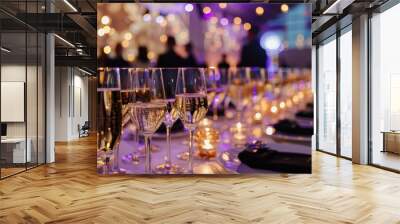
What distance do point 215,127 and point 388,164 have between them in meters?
3.33

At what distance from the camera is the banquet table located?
5.10 m

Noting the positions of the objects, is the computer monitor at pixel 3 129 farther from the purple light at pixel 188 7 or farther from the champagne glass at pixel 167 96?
the purple light at pixel 188 7

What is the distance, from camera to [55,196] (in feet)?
13.6

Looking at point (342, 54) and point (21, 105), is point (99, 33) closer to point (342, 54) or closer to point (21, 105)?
point (21, 105)

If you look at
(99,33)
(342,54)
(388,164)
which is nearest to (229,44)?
(99,33)

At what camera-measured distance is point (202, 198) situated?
399 cm

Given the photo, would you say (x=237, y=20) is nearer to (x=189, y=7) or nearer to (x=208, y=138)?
(x=189, y=7)

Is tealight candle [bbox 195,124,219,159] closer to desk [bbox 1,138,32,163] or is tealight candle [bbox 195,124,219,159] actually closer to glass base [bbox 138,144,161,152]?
glass base [bbox 138,144,161,152]

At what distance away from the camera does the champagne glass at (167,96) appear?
16.2ft

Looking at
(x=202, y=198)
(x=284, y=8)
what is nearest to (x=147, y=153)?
(x=202, y=198)

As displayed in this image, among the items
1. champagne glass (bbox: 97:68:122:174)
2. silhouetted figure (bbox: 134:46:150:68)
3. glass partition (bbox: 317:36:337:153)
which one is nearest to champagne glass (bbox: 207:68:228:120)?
silhouetted figure (bbox: 134:46:150:68)

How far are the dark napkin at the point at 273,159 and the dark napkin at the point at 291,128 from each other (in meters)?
0.30

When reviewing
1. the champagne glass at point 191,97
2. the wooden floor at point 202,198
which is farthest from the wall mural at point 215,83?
the wooden floor at point 202,198

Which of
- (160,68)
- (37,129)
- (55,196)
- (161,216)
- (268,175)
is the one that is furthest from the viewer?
(37,129)
